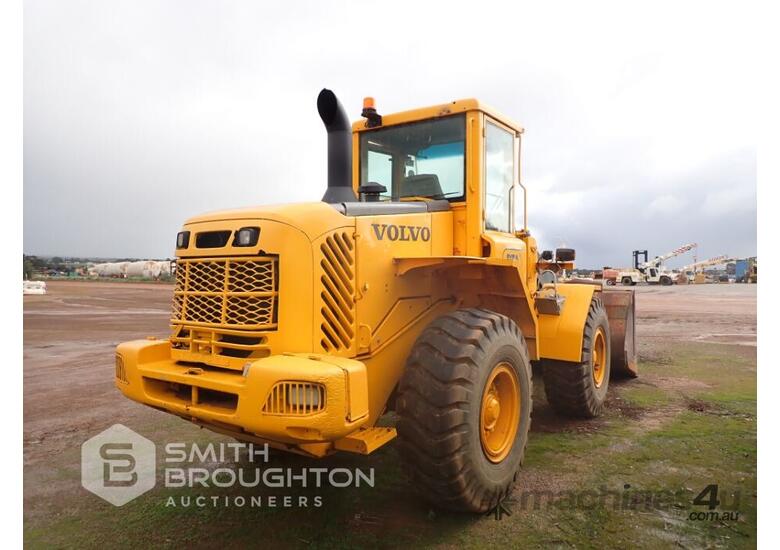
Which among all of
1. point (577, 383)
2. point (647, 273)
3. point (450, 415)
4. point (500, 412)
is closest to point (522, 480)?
point (500, 412)

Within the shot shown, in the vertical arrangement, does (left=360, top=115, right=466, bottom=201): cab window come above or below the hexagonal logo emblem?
above

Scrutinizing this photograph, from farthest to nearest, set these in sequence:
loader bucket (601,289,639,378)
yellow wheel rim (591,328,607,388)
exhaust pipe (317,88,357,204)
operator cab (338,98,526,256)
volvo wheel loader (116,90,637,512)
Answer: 1. loader bucket (601,289,639,378)
2. yellow wheel rim (591,328,607,388)
3. operator cab (338,98,526,256)
4. exhaust pipe (317,88,357,204)
5. volvo wheel loader (116,90,637,512)

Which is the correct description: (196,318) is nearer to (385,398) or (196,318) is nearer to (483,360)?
(385,398)

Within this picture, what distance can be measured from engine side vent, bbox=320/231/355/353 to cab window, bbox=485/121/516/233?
1.61 m

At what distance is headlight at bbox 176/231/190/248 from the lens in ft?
12.0

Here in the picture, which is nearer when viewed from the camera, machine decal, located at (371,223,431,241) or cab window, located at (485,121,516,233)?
machine decal, located at (371,223,431,241)

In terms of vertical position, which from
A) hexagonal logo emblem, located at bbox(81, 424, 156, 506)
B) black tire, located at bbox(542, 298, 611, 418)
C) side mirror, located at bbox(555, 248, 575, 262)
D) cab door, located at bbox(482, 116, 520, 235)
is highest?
cab door, located at bbox(482, 116, 520, 235)

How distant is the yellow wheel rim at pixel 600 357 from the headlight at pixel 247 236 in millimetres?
4622

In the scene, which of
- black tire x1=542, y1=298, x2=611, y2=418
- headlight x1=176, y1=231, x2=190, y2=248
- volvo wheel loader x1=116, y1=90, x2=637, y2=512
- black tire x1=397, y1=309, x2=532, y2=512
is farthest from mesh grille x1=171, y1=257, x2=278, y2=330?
black tire x1=542, y1=298, x2=611, y2=418

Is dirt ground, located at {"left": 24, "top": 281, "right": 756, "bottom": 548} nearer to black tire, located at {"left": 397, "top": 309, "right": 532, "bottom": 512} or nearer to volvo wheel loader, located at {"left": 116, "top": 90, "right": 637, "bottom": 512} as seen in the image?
black tire, located at {"left": 397, "top": 309, "right": 532, "bottom": 512}

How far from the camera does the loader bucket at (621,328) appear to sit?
743 cm

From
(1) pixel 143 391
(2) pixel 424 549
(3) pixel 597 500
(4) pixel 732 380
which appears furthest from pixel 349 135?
(4) pixel 732 380

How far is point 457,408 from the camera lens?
3.26 meters

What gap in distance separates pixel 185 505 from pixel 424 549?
1870 mm
